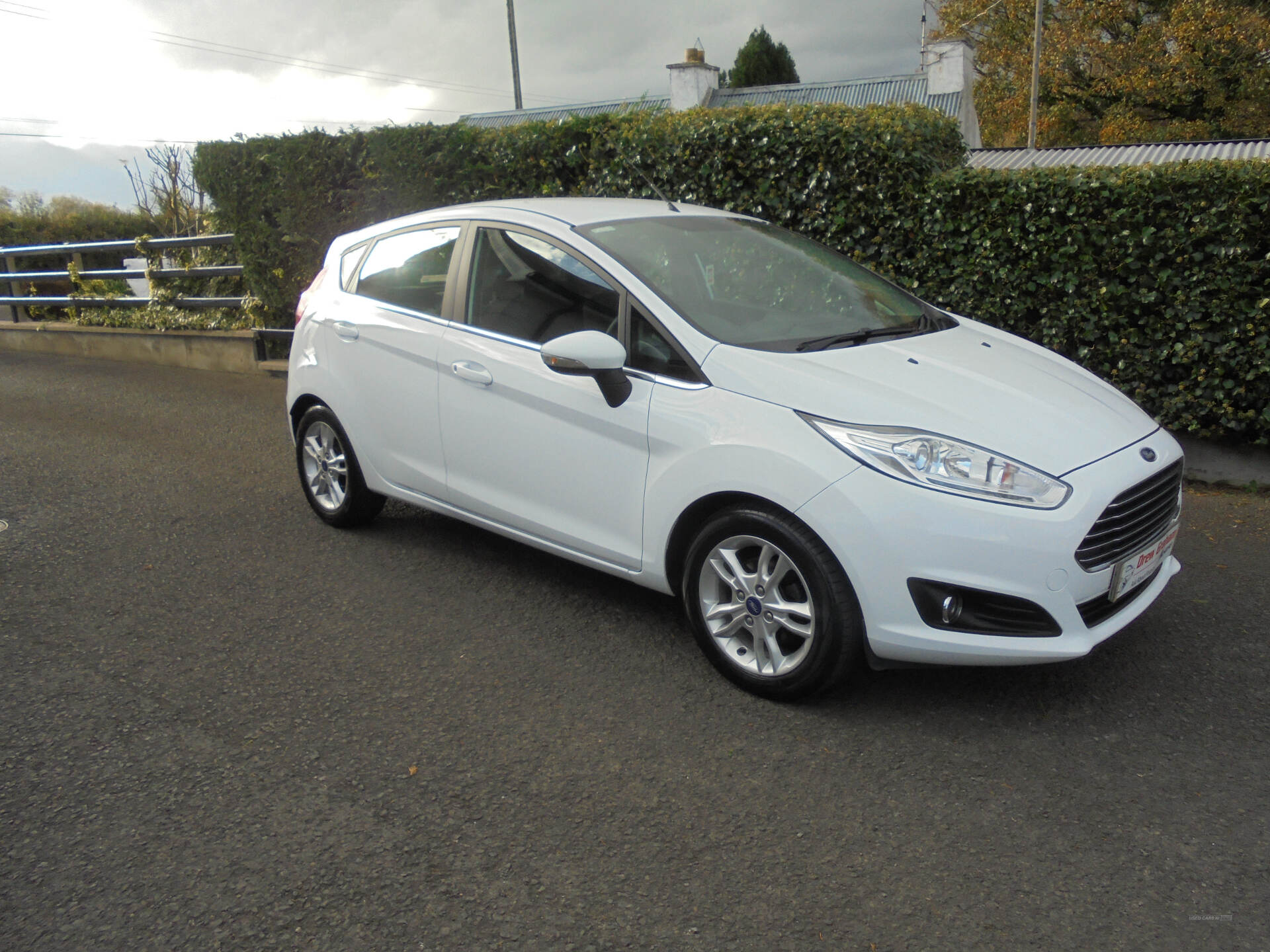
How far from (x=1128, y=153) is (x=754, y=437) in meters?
21.7

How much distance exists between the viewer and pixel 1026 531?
10.3 feet

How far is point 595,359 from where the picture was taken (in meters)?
3.80

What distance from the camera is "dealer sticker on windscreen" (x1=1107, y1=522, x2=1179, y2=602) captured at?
11.1 feet

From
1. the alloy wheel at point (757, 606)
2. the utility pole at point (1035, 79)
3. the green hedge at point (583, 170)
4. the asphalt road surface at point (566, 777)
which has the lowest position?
the asphalt road surface at point (566, 777)

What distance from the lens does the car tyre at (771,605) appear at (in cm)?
340

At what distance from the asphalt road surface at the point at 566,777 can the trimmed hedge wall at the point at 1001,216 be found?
4.98 feet

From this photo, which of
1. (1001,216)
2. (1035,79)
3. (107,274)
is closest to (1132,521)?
(1001,216)

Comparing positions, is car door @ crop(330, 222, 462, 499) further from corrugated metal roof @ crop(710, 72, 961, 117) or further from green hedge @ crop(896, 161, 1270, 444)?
corrugated metal roof @ crop(710, 72, 961, 117)

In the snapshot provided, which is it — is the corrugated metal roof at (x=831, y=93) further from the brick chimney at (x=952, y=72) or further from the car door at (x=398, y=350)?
the car door at (x=398, y=350)

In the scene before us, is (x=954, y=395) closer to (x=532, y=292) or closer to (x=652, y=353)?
(x=652, y=353)

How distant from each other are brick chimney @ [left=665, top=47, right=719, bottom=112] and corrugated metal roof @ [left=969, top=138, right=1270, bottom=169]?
45.9 ft

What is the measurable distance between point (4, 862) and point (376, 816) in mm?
987

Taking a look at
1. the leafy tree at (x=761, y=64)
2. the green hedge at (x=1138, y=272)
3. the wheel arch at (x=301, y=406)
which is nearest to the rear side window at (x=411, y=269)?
the wheel arch at (x=301, y=406)

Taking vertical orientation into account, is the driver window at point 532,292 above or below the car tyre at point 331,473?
above
